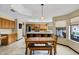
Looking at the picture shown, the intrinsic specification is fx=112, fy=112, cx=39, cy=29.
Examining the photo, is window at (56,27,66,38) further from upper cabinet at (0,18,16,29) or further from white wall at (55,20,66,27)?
upper cabinet at (0,18,16,29)

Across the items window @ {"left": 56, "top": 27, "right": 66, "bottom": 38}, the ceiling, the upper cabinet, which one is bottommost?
window @ {"left": 56, "top": 27, "right": 66, "bottom": 38}

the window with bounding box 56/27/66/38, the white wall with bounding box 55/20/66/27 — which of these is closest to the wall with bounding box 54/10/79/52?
the white wall with bounding box 55/20/66/27

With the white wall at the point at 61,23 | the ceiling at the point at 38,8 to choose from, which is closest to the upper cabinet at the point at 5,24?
the ceiling at the point at 38,8

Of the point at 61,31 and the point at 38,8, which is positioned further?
the point at 61,31

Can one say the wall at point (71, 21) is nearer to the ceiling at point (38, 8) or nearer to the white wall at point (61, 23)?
the white wall at point (61, 23)

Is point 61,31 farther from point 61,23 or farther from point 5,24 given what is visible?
point 5,24

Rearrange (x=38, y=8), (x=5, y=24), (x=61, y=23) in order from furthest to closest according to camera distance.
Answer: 1. (x=61, y=23)
2. (x=5, y=24)
3. (x=38, y=8)

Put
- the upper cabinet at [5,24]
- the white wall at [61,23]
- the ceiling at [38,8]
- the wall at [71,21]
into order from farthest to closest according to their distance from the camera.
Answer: the white wall at [61,23] < the upper cabinet at [5,24] < the wall at [71,21] < the ceiling at [38,8]

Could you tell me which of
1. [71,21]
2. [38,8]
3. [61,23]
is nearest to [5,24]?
[38,8]

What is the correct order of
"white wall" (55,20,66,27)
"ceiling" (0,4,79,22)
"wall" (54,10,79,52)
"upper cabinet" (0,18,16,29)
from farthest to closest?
"white wall" (55,20,66,27)
"upper cabinet" (0,18,16,29)
"wall" (54,10,79,52)
"ceiling" (0,4,79,22)
